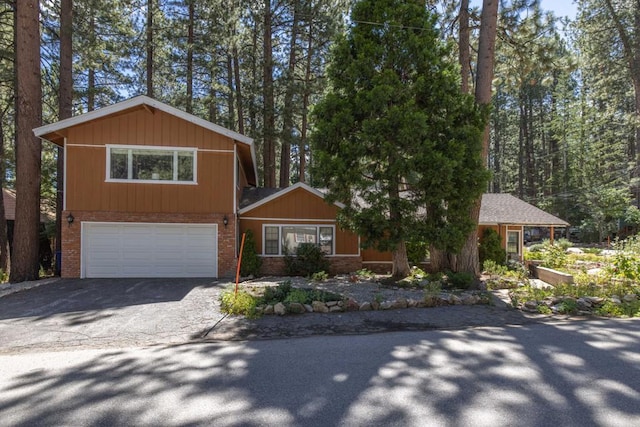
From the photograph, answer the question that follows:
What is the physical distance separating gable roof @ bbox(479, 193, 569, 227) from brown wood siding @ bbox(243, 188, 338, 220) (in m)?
6.83

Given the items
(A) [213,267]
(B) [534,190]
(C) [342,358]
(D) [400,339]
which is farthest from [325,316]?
(B) [534,190]

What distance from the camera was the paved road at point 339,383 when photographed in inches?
125

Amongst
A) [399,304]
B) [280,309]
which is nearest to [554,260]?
[399,304]

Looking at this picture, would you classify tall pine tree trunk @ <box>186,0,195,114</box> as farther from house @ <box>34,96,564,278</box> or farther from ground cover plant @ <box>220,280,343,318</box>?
ground cover plant @ <box>220,280,343,318</box>

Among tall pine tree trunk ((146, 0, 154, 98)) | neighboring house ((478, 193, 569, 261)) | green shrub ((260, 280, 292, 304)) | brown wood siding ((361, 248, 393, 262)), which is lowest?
green shrub ((260, 280, 292, 304))

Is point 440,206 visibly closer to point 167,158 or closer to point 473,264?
point 473,264

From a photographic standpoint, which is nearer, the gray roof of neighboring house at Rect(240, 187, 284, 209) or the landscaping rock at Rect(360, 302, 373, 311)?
the landscaping rock at Rect(360, 302, 373, 311)

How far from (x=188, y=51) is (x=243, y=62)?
321 cm

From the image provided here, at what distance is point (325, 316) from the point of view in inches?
276

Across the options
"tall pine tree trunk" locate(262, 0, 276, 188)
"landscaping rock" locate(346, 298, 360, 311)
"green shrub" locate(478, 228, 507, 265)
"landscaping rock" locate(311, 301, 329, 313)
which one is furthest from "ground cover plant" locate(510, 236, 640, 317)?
"tall pine tree trunk" locate(262, 0, 276, 188)

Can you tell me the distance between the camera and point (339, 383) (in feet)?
12.8

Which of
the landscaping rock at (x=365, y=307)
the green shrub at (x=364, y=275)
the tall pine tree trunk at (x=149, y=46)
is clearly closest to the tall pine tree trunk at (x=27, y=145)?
the tall pine tree trunk at (x=149, y=46)

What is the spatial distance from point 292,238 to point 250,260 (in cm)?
182

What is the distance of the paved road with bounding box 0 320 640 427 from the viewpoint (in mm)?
Answer: 3168
